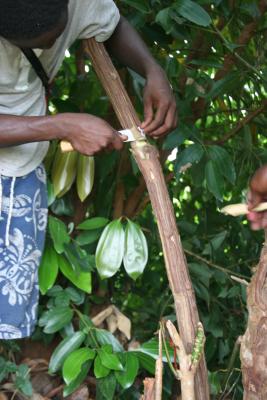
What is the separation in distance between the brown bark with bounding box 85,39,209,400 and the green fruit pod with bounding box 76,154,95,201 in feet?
1.04

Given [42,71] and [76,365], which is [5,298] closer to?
[76,365]

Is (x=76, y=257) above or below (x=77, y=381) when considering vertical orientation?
above

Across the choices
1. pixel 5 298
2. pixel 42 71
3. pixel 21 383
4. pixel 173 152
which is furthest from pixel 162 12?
pixel 21 383

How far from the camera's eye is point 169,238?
123 cm

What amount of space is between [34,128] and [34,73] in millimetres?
202

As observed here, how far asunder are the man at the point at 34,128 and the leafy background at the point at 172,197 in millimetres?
84

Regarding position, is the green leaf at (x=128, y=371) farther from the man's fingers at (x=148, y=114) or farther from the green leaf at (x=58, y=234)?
the man's fingers at (x=148, y=114)

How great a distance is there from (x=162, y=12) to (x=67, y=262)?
59cm

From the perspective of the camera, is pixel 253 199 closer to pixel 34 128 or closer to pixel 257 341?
pixel 257 341

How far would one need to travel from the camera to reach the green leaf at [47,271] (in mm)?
1562

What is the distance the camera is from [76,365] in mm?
1541

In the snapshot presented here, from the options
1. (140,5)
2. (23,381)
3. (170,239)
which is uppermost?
(140,5)

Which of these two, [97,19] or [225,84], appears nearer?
[97,19]

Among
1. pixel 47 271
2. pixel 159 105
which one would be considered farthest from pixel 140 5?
pixel 47 271
